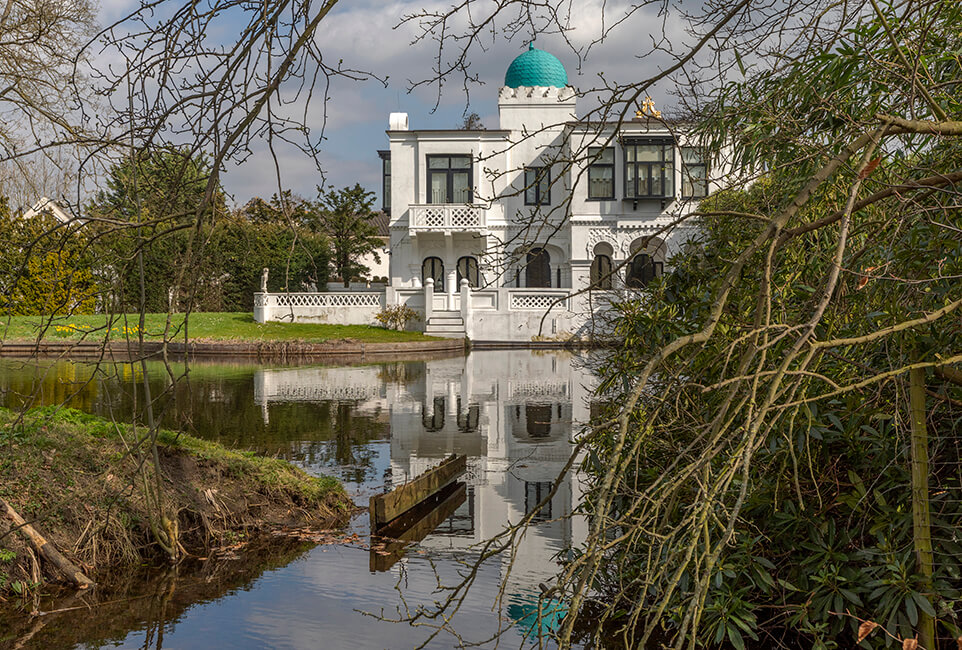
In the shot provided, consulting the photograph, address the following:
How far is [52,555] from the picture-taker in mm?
6941

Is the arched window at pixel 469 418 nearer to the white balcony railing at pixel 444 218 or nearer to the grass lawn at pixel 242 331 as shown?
the grass lawn at pixel 242 331

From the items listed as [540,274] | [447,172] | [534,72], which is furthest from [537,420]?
[534,72]

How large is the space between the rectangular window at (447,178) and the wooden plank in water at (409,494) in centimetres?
2936

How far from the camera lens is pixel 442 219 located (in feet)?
125

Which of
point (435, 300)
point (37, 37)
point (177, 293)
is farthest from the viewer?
point (435, 300)

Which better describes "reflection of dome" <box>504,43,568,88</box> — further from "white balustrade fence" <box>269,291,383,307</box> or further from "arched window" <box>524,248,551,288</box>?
"white balustrade fence" <box>269,291,383,307</box>

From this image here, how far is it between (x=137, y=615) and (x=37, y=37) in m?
6.68

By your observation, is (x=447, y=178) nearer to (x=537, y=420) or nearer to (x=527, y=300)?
(x=527, y=300)

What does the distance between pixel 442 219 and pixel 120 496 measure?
31384 millimetres

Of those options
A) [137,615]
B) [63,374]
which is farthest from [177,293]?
[63,374]

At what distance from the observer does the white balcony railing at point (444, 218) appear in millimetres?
37875

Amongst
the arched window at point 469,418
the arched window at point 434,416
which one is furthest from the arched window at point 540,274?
the arched window at point 469,418

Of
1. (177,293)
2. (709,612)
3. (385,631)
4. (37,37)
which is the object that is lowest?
(385,631)

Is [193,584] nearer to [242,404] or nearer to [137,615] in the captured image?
[137,615]
